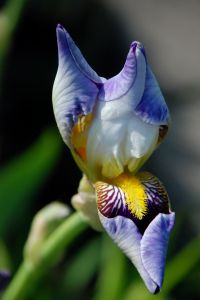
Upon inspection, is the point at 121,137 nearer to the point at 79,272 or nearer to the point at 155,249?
the point at 155,249

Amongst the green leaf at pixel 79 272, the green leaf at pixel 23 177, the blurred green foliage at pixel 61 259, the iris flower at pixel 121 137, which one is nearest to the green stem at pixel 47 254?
the iris flower at pixel 121 137

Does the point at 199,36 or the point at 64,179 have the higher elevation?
the point at 199,36

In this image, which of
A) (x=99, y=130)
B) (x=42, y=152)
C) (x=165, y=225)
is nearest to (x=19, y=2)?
(x=42, y=152)

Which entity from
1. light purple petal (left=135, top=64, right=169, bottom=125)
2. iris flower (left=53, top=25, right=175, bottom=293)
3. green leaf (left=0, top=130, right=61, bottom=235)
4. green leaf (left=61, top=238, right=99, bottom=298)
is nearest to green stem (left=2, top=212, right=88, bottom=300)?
iris flower (left=53, top=25, right=175, bottom=293)

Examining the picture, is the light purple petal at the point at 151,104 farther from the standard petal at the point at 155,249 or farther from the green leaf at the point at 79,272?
the green leaf at the point at 79,272

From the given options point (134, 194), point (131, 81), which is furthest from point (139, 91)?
point (134, 194)

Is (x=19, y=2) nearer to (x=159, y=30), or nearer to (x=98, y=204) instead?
(x=98, y=204)
